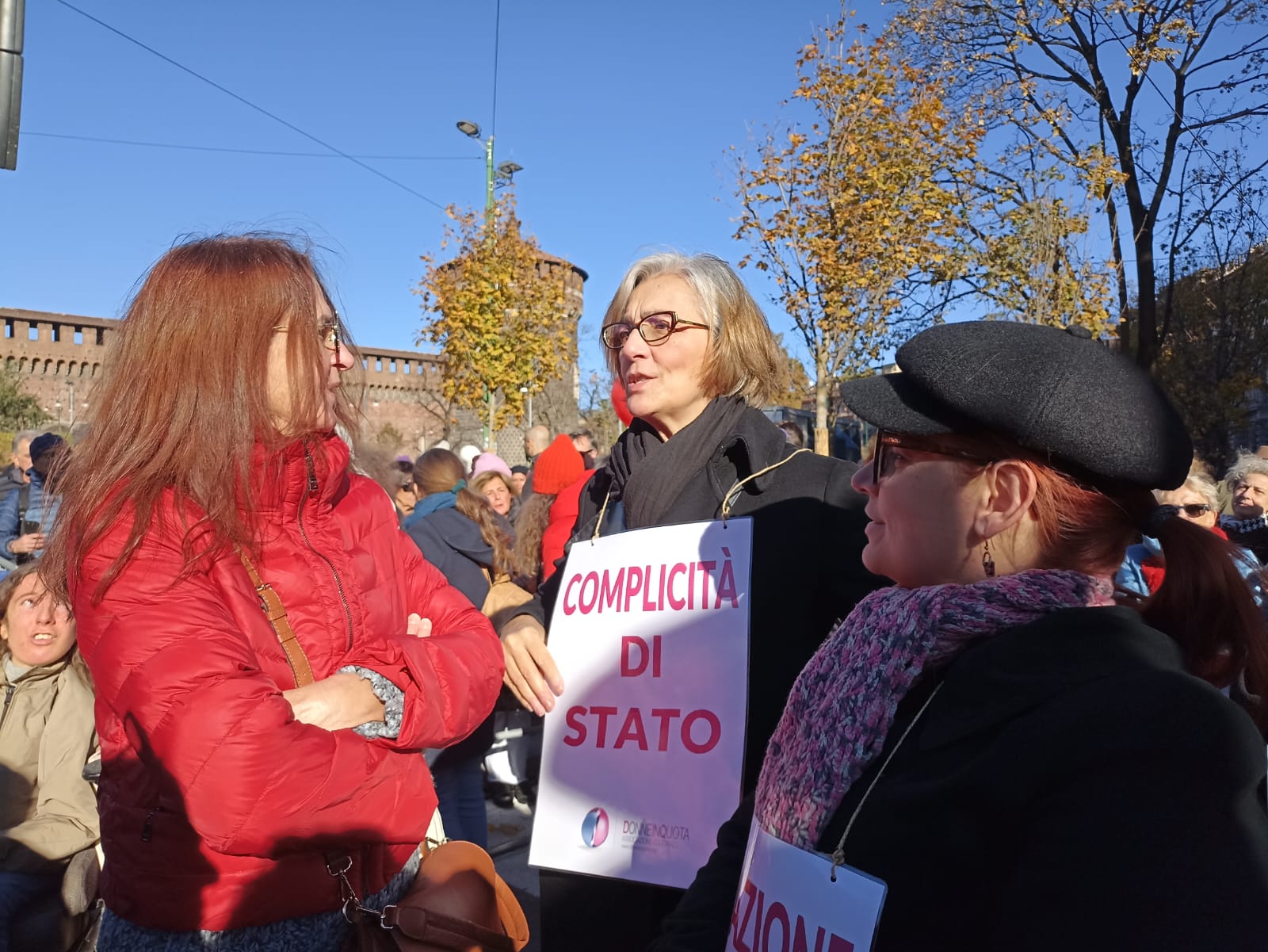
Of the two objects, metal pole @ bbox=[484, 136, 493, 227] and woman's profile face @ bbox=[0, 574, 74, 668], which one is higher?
metal pole @ bbox=[484, 136, 493, 227]

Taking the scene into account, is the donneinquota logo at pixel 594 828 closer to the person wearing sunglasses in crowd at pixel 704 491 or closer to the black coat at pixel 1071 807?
the person wearing sunglasses in crowd at pixel 704 491

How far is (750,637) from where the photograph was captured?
1955mm

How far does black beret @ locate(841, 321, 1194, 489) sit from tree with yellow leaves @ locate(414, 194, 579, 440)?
1582cm

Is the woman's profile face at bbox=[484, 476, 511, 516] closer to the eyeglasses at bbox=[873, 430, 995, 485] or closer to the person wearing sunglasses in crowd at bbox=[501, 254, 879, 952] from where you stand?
the person wearing sunglasses in crowd at bbox=[501, 254, 879, 952]

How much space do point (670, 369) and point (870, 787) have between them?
134 cm

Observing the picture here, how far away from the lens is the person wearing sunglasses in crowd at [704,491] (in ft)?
6.51

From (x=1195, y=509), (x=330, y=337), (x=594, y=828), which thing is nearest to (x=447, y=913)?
(x=594, y=828)

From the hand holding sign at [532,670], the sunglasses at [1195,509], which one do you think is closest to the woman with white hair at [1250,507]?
the sunglasses at [1195,509]

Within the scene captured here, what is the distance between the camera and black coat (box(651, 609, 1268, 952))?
895mm

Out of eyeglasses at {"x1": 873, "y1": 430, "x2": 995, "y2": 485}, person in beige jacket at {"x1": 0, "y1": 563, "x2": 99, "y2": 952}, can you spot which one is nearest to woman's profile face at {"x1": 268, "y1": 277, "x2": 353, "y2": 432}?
eyeglasses at {"x1": 873, "y1": 430, "x2": 995, "y2": 485}

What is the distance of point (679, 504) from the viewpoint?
86.6 inches

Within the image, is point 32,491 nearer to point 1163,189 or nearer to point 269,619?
point 269,619

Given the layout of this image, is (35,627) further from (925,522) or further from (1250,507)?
(1250,507)

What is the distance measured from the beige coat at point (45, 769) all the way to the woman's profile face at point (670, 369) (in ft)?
8.47
